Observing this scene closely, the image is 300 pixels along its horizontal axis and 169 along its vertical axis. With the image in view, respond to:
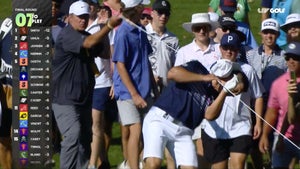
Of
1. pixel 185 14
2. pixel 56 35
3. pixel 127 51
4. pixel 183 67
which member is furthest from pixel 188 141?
pixel 185 14

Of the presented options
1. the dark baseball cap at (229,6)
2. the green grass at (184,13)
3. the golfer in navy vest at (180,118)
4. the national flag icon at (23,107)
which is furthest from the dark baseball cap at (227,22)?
the green grass at (184,13)

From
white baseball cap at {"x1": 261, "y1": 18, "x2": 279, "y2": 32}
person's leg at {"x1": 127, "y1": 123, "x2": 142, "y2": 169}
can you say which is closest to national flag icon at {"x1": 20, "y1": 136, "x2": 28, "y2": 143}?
person's leg at {"x1": 127, "y1": 123, "x2": 142, "y2": 169}

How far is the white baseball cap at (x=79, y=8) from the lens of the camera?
14.2 meters

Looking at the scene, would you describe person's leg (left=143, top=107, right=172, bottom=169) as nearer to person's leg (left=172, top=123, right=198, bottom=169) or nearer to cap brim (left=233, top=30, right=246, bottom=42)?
person's leg (left=172, top=123, right=198, bottom=169)

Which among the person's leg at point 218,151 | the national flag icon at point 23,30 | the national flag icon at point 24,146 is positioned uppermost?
the national flag icon at point 23,30

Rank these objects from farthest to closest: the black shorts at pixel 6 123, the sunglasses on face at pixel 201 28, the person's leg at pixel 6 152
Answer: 1. the person's leg at pixel 6 152
2. the black shorts at pixel 6 123
3. the sunglasses on face at pixel 201 28

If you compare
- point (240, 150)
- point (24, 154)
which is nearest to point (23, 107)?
point (24, 154)

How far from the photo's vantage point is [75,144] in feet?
46.4

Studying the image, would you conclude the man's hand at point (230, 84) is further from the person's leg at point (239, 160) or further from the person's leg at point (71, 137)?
the person's leg at point (71, 137)

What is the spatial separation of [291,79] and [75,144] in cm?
263

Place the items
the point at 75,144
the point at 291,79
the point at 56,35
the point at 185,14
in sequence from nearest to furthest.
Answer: the point at 291,79 < the point at 75,144 < the point at 56,35 < the point at 185,14

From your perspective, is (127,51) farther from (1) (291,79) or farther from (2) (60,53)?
(1) (291,79)
